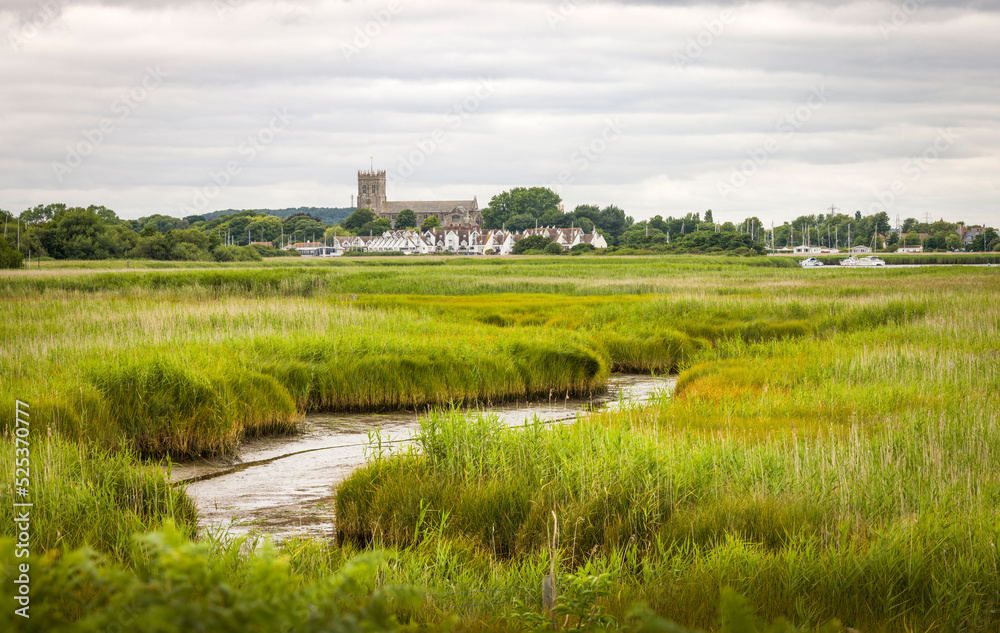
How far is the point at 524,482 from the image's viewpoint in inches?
344

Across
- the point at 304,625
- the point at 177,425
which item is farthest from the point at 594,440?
the point at 304,625

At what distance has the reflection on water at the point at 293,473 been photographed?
31.0 feet

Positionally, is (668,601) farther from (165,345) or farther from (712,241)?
(712,241)

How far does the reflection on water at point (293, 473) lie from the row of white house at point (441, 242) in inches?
5886

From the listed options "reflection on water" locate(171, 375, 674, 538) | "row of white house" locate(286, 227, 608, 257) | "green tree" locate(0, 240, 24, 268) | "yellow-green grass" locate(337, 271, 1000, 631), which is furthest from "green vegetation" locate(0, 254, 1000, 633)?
"row of white house" locate(286, 227, 608, 257)

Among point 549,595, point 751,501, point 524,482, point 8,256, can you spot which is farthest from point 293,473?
point 8,256

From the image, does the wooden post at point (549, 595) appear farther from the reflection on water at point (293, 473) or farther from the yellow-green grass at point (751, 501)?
the reflection on water at point (293, 473)

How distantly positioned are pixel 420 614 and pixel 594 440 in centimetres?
493

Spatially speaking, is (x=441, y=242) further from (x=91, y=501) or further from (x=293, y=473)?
(x=91, y=501)

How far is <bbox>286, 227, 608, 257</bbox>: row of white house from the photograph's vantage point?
168250 mm

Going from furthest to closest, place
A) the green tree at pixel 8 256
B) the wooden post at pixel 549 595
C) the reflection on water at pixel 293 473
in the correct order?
the green tree at pixel 8 256
the reflection on water at pixel 293 473
the wooden post at pixel 549 595

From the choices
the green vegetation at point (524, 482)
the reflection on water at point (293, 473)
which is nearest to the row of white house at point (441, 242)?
the green vegetation at point (524, 482)

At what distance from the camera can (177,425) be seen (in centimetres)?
1252

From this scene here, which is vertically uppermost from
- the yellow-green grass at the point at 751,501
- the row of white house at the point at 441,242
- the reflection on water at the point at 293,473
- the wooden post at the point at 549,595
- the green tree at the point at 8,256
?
the row of white house at the point at 441,242
